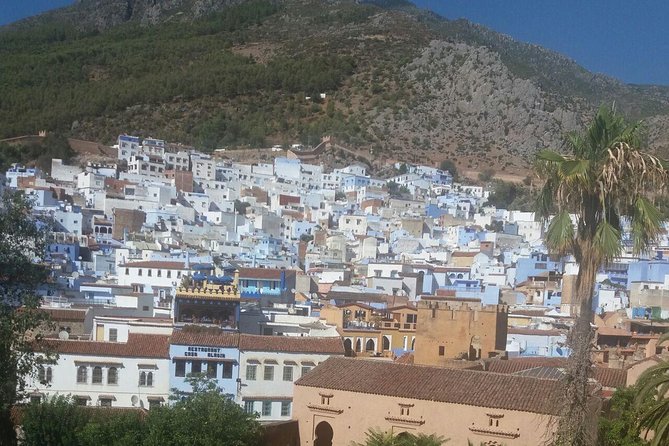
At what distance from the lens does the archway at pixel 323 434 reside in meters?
18.8

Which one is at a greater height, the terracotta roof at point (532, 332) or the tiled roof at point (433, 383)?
the tiled roof at point (433, 383)

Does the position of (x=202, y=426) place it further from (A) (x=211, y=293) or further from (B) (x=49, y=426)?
(A) (x=211, y=293)

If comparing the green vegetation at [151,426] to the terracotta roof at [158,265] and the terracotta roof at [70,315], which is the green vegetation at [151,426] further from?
the terracotta roof at [158,265]

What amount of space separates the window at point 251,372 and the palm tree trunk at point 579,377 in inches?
704

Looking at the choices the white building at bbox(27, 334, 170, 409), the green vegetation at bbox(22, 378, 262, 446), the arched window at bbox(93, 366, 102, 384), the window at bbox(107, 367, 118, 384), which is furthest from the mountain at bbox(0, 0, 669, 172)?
the green vegetation at bbox(22, 378, 262, 446)

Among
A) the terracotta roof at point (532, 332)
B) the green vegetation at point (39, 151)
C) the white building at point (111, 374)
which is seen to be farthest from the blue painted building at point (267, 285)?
the green vegetation at point (39, 151)

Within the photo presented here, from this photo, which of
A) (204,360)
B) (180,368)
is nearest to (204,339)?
(204,360)

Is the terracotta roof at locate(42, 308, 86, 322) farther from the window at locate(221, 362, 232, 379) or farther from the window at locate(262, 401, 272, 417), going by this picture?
the window at locate(262, 401, 272, 417)

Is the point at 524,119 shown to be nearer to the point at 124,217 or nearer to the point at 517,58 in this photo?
the point at 517,58

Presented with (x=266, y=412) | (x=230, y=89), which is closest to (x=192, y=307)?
(x=266, y=412)

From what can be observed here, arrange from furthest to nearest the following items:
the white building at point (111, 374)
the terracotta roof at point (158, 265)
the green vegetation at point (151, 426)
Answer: the terracotta roof at point (158, 265) < the white building at point (111, 374) < the green vegetation at point (151, 426)

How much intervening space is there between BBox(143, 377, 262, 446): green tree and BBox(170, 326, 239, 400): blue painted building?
25.0 ft

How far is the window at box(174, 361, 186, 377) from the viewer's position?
2589 cm

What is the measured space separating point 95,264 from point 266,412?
2456cm
